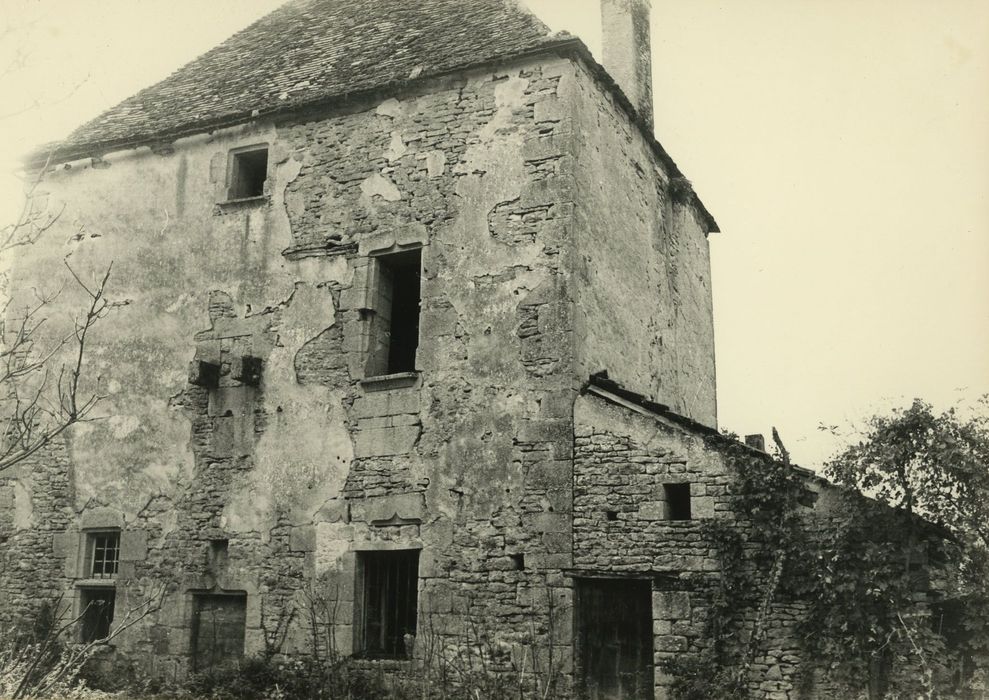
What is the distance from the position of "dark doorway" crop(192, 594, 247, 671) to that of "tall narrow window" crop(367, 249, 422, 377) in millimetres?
3180

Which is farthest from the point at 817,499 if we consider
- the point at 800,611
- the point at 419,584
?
the point at 419,584

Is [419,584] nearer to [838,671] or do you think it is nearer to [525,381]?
[525,381]

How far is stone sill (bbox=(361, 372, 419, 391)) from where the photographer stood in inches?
423

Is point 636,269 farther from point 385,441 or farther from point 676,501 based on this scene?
point 385,441

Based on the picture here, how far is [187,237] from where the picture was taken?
12.6 metres

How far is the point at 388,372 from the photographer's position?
1153 centimetres

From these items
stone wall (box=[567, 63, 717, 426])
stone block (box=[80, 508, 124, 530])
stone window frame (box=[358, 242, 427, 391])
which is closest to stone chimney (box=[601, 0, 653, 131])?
stone wall (box=[567, 63, 717, 426])

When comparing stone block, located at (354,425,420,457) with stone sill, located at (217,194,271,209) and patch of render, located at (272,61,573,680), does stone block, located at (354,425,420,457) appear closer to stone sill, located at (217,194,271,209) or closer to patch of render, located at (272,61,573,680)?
patch of render, located at (272,61,573,680)

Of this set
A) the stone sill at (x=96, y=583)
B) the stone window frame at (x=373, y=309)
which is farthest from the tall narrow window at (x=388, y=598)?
the stone sill at (x=96, y=583)

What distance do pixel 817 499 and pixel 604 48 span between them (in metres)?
8.03

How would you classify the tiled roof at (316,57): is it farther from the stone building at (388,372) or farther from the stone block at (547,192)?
the stone block at (547,192)

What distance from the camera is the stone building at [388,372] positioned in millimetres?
9594

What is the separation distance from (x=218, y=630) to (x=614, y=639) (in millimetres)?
4739

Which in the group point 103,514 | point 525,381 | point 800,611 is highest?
point 525,381
